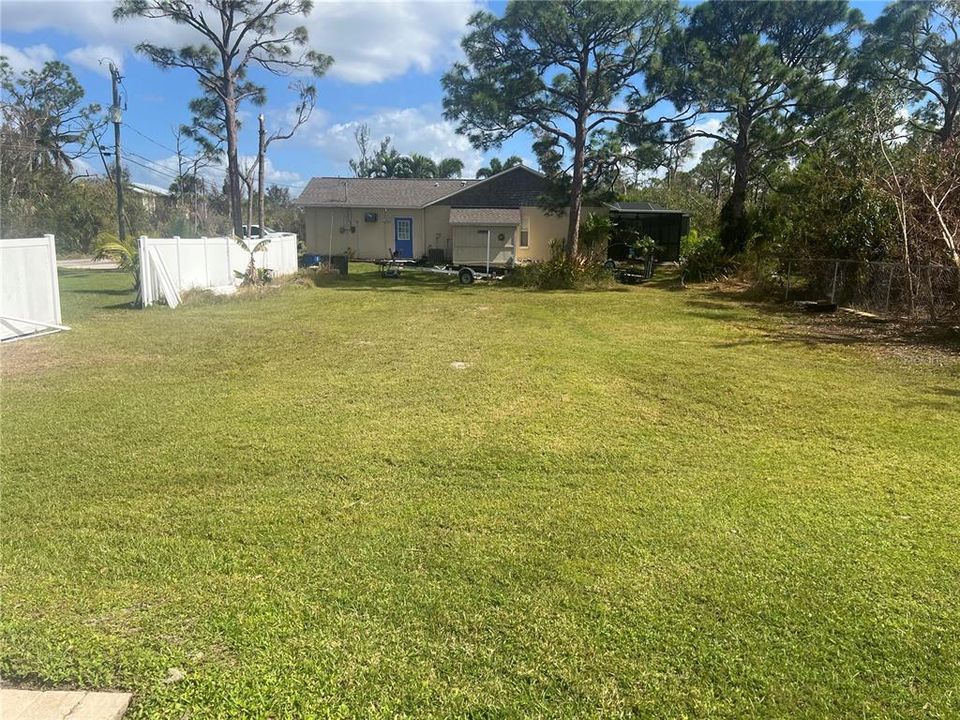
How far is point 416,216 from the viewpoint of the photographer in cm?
3011

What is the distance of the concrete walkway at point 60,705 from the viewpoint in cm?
220

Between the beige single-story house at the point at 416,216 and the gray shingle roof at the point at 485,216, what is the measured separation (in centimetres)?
18

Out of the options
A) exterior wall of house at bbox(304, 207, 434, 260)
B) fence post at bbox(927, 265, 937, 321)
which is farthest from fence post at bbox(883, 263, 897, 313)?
exterior wall of house at bbox(304, 207, 434, 260)

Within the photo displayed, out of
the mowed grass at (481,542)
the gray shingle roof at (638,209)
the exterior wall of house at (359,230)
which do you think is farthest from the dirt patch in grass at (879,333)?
the exterior wall of house at (359,230)

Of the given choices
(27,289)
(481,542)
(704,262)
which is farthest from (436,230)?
(481,542)

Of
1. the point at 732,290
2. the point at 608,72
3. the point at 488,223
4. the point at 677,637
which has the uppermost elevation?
the point at 608,72

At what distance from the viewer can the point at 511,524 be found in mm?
3756

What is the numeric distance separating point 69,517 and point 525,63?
64.0ft

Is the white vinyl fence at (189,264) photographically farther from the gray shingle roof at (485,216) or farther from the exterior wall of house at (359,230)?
the exterior wall of house at (359,230)

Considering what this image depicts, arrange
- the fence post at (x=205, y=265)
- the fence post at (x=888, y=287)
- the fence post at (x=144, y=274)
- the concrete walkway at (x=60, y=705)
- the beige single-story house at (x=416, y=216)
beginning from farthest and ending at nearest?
the beige single-story house at (x=416, y=216) < the fence post at (x=205, y=265) < the fence post at (x=144, y=274) < the fence post at (x=888, y=287) < the concrete walkway at (x=60, y=705)

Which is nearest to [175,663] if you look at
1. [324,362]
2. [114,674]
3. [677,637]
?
[114,674]

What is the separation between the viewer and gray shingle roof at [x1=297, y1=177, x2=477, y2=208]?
2989 centimetres

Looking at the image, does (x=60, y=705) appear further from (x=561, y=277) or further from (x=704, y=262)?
(x=704, y=262)

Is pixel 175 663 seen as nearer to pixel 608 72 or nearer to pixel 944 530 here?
pixel 944 530
